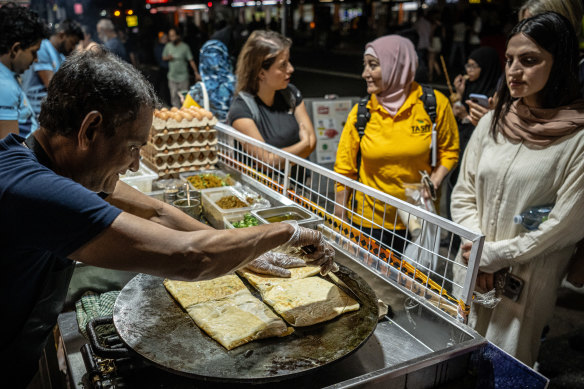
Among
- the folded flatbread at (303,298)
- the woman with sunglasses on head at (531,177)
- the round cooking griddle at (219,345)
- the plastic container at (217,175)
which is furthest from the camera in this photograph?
the plastic container at (217,175)

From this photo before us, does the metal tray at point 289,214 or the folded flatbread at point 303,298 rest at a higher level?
the metal tray at point 289,214

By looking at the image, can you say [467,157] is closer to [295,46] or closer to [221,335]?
[221,335]

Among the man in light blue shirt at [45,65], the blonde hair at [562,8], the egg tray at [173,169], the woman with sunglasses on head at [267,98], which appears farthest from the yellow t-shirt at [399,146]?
the man in light blue shirt at [45,65]

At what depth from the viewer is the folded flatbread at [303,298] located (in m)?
1.62

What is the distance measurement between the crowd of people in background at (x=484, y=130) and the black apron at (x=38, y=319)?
710 mm

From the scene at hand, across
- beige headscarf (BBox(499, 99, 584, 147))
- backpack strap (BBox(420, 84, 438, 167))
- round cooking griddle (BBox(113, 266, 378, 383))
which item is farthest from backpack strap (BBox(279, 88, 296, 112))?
round cooking griddle (BBox(113, 266, 378, 383))

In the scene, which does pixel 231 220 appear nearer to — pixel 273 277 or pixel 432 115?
pixel 273 277

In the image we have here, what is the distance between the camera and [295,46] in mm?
29047

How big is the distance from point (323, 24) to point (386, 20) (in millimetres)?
5215

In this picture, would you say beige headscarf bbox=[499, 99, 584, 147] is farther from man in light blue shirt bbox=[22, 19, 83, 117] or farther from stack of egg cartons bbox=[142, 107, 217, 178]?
man in light blue shirt bbox=[22, 19, 83, 117]

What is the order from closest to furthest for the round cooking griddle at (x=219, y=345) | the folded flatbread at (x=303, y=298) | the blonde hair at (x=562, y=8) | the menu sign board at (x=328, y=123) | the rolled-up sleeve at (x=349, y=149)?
the round cooking griddle at (x=219, y=345), the folded flatbread at (x=303, y=298), the blonde hair at (x=562, y=8), the rolled-up sleeve at (x=349, y=149), the menu sign board at (x=328, y=123)

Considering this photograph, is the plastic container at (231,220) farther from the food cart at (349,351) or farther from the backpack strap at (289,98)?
the backpack strap at (289,98)

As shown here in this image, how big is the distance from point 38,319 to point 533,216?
218 cm

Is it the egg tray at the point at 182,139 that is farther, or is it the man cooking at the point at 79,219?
the egg tray at the point at 182,139
